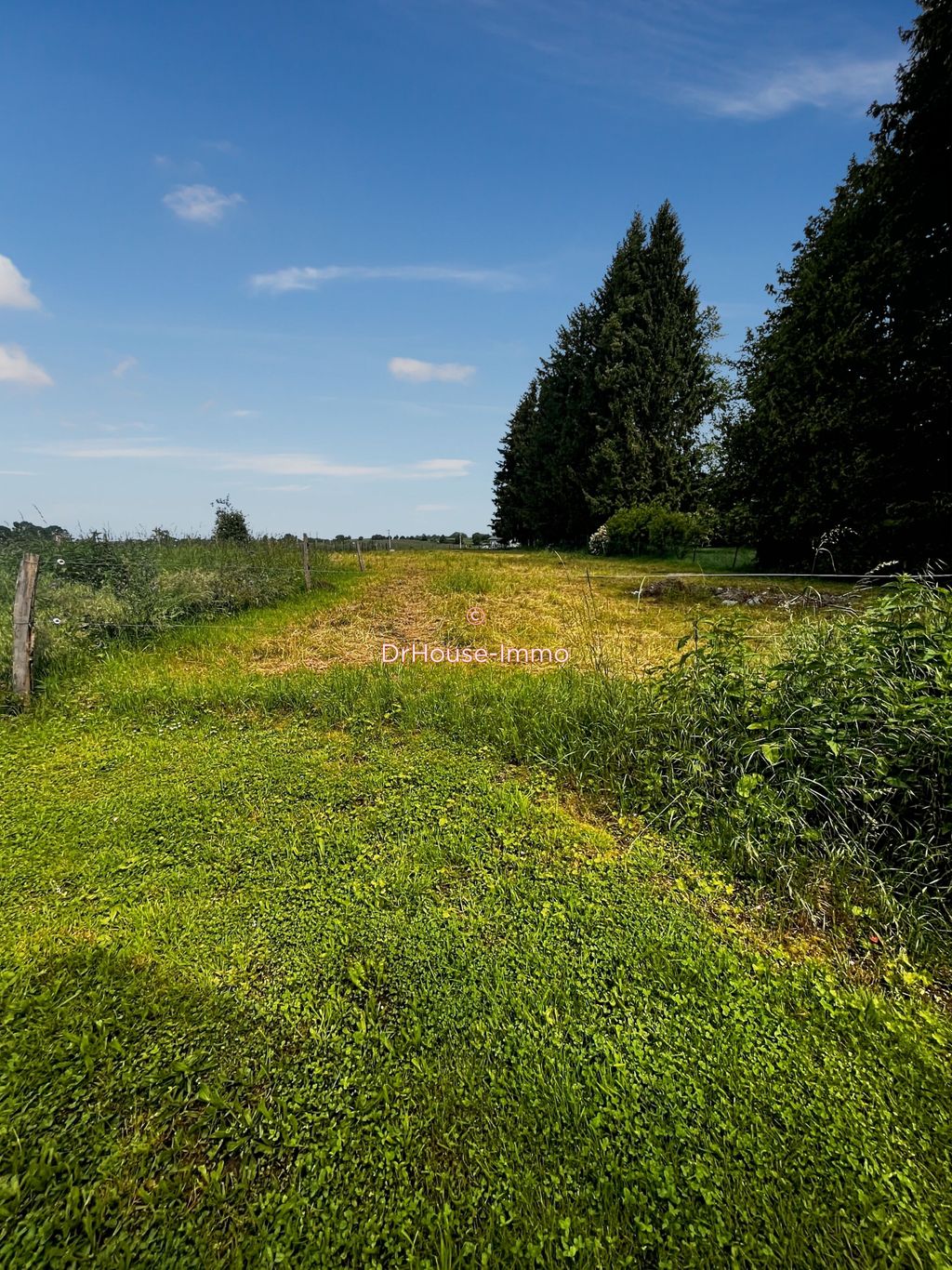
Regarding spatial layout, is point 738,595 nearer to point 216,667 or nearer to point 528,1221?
point 216,667

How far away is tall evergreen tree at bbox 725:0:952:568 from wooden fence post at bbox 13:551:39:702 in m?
10.8

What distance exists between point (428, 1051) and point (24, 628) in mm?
5162

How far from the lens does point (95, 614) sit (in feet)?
21.8

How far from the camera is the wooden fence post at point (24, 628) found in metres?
4.61

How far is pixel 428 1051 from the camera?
175 centimetres

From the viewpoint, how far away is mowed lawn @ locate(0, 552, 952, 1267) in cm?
133

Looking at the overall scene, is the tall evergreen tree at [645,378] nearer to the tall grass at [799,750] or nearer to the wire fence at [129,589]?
the wire fence at [129,589]

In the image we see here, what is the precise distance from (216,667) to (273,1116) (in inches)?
200

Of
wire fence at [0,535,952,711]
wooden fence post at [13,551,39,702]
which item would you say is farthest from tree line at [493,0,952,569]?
wooden fence post at [13,551,39,702]

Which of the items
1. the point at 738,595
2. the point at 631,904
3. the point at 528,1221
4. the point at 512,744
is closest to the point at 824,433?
the point at 738,595

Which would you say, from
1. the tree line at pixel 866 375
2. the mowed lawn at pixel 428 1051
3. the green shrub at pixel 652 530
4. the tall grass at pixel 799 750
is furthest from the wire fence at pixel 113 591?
the green shrub at pixel 652 530

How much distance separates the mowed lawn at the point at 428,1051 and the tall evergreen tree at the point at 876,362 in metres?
8.60

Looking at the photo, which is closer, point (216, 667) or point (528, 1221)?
point (528, 1221)

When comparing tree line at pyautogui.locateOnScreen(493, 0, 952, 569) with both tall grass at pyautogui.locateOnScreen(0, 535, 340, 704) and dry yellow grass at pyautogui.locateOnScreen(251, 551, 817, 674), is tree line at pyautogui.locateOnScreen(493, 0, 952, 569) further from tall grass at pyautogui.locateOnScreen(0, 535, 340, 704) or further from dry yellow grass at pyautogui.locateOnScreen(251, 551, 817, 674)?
tall grass at pyautogui.locateOnScreen(0, 535, 340, 704)
